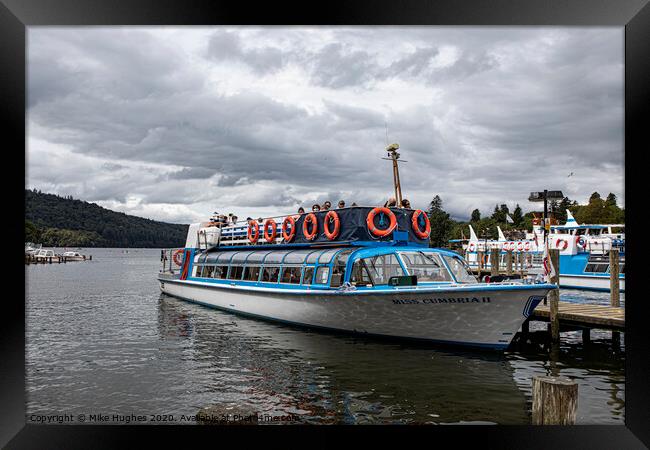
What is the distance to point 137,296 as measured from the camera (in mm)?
36062

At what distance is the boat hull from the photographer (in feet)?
45.9

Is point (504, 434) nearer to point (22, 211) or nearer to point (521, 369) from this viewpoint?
point (22, 211)

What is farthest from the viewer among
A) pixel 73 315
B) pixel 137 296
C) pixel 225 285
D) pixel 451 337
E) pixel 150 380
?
pixel 137 296

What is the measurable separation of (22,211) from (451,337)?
1156 cm

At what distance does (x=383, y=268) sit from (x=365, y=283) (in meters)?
0.79

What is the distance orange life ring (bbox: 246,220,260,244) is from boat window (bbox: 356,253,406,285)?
26.9ft

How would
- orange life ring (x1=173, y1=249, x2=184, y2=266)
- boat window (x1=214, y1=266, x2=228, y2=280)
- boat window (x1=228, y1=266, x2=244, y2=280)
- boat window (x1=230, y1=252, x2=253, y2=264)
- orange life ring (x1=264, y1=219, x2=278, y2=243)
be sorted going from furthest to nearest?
Result: orange life ring (x1=173, y1=249, x2=184, y2=266) < boat window (x1=214, y1=266, x2=228, y2=280) < boat window (x1=230, y1=252, x2=253, y2=264) < boat window (x1=228, y1=266, x2=244, y2=280) < orange life ring (x1=264, y1=219, x2=278, y2=243)

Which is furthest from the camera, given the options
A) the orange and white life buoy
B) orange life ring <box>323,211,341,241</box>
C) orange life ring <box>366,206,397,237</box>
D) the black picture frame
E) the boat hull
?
the orange and white life buoy

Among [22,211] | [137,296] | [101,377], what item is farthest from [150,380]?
[137,296]

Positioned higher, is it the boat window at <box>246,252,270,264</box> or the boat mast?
the boat mast

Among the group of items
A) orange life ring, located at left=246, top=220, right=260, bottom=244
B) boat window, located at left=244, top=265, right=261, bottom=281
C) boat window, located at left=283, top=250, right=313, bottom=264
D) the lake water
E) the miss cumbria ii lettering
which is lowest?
the lake water

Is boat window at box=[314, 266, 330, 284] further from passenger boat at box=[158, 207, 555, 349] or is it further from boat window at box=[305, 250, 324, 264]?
boat window at box=[305, 250, 324, 264]

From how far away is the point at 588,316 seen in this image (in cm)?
1605

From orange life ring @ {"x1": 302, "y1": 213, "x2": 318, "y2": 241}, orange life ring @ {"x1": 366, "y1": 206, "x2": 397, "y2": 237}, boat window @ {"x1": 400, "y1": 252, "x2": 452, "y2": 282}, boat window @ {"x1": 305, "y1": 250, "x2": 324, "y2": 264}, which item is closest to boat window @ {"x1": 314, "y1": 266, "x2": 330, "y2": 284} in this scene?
boat window @ {"x1": 305, "y1": 250, "x2": 324, "y2": 264}
